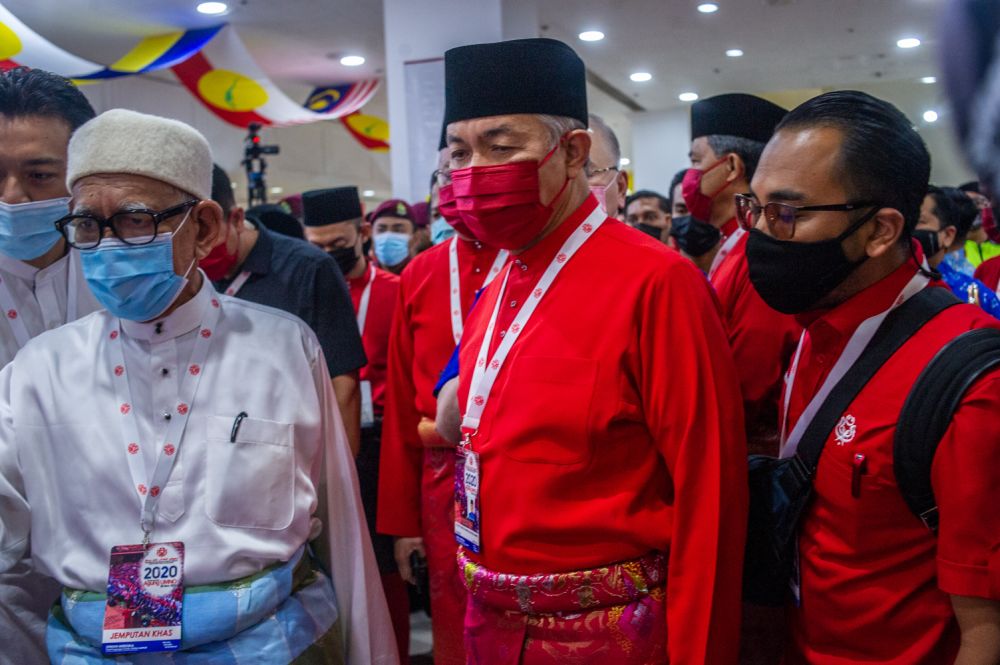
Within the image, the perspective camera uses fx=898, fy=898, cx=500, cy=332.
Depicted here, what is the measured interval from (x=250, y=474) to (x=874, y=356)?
1.11 m

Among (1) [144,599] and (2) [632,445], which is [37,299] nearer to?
(1) [144,599]

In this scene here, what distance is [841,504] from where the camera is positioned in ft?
4.84

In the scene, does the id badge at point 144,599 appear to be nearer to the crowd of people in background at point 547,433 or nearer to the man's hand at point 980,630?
the crowd of people in background at point 547,433

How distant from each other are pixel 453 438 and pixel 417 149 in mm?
5494

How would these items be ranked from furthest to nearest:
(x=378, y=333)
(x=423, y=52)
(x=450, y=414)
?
(x=423, y=52), (x=378, y=333), (x=450, y=414)

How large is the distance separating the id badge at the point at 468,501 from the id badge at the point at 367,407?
67.8 inches

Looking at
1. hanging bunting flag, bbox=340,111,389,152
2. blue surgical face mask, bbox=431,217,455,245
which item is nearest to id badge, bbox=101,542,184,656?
blue surgical face mask, bbox=431,217,455,245

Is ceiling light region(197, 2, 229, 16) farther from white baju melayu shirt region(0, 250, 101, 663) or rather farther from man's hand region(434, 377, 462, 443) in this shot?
man's hand region(434, 377, 462, 443)

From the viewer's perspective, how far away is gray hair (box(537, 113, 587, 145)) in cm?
179

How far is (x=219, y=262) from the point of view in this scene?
8.65ft

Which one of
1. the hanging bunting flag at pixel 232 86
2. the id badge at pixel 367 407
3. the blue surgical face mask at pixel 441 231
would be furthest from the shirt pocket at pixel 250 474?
the hanging bunting flag at pixel 232 86

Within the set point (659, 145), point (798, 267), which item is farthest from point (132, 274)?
point (659, 145)

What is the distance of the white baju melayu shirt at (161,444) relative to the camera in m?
1.59

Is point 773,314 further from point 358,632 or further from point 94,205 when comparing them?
point 94,205
